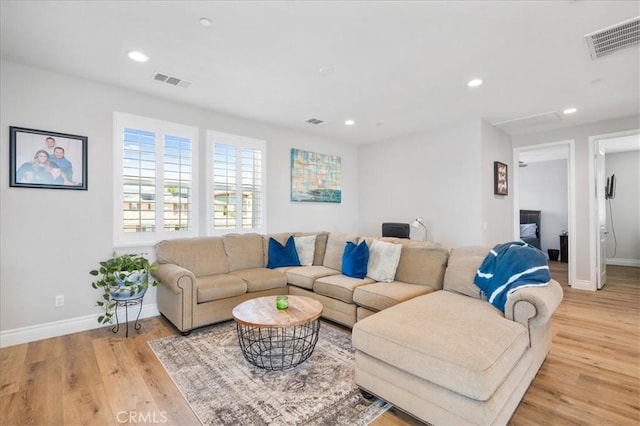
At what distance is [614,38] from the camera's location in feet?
7.87

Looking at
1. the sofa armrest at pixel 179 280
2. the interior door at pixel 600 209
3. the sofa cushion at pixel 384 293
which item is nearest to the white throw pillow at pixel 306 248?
the sofa cushion at pixel 384 293

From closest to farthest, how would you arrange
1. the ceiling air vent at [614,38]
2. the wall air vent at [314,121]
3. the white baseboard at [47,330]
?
the ceiling air vent at [614,38]
the white baseboard at [47,330]
the wall air vent at [314,121]

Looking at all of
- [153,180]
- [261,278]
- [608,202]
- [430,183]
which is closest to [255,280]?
[261,278]

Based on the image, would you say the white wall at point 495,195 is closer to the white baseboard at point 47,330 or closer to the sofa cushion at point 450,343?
the sofa cushion at point 450,343

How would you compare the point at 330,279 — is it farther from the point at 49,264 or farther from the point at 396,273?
the point at 49,264

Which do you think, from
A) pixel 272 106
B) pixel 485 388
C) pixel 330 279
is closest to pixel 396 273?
pixel 330 279

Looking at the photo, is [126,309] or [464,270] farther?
[126,309]

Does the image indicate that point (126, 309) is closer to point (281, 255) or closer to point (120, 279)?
point (120, 279)

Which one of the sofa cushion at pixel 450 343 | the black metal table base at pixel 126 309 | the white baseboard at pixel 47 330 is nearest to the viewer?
the sofa cushion at pixel 450 343

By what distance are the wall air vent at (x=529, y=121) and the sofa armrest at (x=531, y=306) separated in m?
3.33

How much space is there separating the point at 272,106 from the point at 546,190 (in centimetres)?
779

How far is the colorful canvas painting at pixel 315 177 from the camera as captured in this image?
5121 mm

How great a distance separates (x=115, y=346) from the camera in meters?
2.76

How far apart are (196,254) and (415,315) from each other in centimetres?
273
